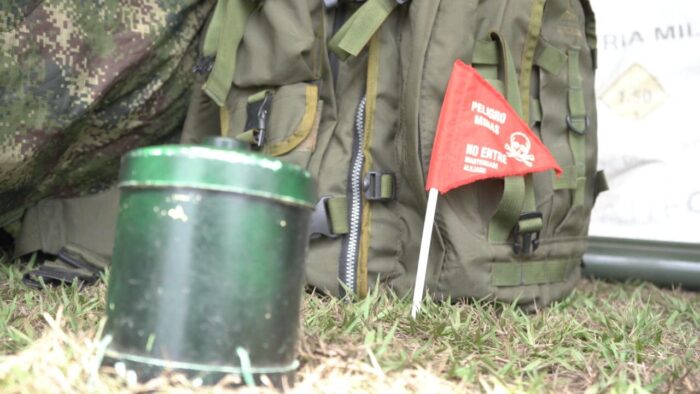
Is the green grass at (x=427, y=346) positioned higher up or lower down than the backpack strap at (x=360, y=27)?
lower down

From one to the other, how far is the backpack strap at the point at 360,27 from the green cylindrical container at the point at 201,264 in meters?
0.65

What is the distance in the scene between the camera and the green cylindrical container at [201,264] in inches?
32.5

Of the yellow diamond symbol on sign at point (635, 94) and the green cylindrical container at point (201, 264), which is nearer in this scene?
the green cylindrical container at point (201, 264)

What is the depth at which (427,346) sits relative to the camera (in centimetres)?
116

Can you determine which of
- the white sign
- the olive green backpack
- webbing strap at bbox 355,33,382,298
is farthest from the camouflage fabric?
the white sign

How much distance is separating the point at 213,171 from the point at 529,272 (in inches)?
36.0

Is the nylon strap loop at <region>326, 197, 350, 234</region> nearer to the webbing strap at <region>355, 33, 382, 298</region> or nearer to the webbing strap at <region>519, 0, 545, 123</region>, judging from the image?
the webbing strap at <region>355, 33, 382, 298</region>

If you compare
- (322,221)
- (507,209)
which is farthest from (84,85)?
(507,209)

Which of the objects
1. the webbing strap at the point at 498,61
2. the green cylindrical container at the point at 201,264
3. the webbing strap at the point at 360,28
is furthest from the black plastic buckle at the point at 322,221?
the green cylindrical container at the point at 201,264

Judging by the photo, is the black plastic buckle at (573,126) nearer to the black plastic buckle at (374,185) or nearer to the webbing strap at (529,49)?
the webbing strap at (529,49)

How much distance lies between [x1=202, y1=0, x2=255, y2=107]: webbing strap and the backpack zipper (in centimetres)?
30

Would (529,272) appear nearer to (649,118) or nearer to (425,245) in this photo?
(425,245)

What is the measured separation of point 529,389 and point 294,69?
34.6 inches

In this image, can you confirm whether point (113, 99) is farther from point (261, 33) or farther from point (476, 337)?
point (476, 337)
